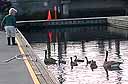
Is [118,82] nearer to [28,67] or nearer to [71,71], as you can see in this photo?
[71,71]

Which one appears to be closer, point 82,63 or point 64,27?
point 82,63

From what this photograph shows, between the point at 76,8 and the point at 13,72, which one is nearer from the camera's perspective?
the point at 13,72

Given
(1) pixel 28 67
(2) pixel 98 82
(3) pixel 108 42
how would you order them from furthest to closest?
1. (3) pixel 108 42
2. (2) pixel 98 82
3. (1) pixel 28 67

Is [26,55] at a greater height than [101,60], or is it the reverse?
[26,55]

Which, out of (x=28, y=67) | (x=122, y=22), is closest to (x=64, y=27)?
(x=122, y=22)

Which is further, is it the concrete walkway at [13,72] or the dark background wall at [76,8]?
the dark background wall at [76,8]

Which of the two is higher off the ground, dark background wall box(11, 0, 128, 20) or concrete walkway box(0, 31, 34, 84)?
concrete walkway box(0, 31, 34, 84)

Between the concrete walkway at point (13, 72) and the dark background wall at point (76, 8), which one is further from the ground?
the concrete walkway at point (13, 72)

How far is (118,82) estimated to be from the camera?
2575 cm

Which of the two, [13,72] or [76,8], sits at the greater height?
[13,72]

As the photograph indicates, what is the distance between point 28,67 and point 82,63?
→ 1607 cm

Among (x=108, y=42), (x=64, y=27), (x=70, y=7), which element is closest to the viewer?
(x=108, y=42)

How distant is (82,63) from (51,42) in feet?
71.7

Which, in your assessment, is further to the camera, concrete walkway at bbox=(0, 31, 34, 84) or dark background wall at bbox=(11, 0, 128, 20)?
dark background wall at bbox=(11, 0, 128, 20)
